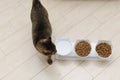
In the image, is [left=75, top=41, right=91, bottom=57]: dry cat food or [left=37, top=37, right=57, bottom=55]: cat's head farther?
[left=75, top=41, right=91, bottom=57]: dry cat food

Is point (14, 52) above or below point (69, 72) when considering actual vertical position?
above

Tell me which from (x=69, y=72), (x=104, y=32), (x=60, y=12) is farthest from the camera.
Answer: (x=60, y=12)

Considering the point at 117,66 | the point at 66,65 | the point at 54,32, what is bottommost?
the point at 117,66

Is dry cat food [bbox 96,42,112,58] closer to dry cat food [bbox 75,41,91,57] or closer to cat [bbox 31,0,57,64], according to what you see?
dry cat food [bbox 75,41,91,57]

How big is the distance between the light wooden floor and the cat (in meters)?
0.12

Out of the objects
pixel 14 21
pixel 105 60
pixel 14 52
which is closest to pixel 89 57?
pixel 105 60

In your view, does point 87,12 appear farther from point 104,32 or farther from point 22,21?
point 22,21

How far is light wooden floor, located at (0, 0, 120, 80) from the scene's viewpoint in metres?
1.45

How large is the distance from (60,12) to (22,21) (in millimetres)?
302

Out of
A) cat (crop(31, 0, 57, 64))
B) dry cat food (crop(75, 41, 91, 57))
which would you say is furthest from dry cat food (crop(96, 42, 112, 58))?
cat (crop(31, 0, 57, 64))

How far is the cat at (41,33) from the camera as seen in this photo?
50.1 inches

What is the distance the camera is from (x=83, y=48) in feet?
4.72

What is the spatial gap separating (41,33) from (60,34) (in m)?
0.28

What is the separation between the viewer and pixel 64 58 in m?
1.48
